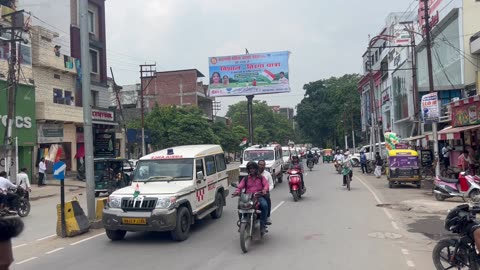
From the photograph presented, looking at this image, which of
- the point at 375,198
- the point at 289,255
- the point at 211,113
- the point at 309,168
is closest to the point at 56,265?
the point at 289,255

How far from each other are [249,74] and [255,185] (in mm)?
31645

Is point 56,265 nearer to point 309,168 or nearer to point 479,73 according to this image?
point 479,73

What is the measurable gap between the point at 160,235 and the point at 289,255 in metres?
3.58

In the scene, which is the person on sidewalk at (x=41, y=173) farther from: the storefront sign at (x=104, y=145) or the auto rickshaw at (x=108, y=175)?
the storefront sign at (x=104, y=145)

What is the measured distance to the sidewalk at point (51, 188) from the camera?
75.4 feet

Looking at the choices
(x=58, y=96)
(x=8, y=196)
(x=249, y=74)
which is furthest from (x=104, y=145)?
(x=8, y=196)

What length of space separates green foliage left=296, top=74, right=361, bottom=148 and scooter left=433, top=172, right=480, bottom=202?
59553 mm

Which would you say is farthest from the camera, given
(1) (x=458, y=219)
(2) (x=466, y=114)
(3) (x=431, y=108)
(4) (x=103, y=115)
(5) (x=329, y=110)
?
(5) (x=329, y=110)

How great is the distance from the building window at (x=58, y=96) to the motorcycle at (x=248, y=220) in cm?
2704

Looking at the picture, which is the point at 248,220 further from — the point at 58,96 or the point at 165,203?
the point at 58,96

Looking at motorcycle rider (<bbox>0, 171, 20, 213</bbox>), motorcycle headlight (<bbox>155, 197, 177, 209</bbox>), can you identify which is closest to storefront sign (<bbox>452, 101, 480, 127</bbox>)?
motorcycle headlight (<bbox>155, 197, 177, 209</bbox>)

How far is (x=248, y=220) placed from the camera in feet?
29.0

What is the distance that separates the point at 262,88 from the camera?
1593 inches

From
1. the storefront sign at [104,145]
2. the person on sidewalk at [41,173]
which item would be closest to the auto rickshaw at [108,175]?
the person on sidewalk at [41,173]
